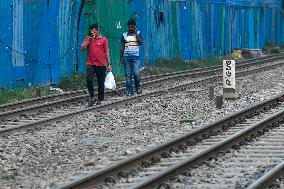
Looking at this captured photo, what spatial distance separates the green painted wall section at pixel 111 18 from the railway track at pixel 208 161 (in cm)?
1243

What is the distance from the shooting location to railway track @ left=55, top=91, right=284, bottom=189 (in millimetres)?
8633

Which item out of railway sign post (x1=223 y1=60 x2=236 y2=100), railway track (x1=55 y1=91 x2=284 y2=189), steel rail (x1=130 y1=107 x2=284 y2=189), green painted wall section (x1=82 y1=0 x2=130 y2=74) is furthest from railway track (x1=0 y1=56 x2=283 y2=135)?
green painted wall section (x1=82 y1=0 x2=130 y2=74)

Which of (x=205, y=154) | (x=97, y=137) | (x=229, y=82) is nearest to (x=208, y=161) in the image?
(x=205, y=154)

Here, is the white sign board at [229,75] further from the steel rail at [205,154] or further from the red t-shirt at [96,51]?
the steel rail at [205,154]

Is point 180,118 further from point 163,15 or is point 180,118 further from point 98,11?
point 163,15

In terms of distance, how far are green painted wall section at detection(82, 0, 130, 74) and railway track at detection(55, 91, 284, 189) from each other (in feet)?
40.8

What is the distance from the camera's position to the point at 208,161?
401 inches

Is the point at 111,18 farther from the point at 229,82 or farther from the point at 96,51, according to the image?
the point at 96,51

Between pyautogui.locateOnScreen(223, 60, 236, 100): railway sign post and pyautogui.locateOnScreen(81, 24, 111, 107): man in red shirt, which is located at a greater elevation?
pyautogui.locateOnScreen(81, 24, 111, 107): man in red shirt

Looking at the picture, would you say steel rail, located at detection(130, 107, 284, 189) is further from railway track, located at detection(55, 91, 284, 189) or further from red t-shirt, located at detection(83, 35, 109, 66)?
red t-shirt, located at detection(83, 35, 109, 66)

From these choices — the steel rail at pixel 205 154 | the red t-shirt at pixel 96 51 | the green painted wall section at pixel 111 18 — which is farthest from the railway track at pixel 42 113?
the green painted wall section at pixel 111 18

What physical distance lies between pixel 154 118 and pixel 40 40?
835cm

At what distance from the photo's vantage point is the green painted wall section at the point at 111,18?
25266 millimetres

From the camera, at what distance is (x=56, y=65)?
2311 centimetres
